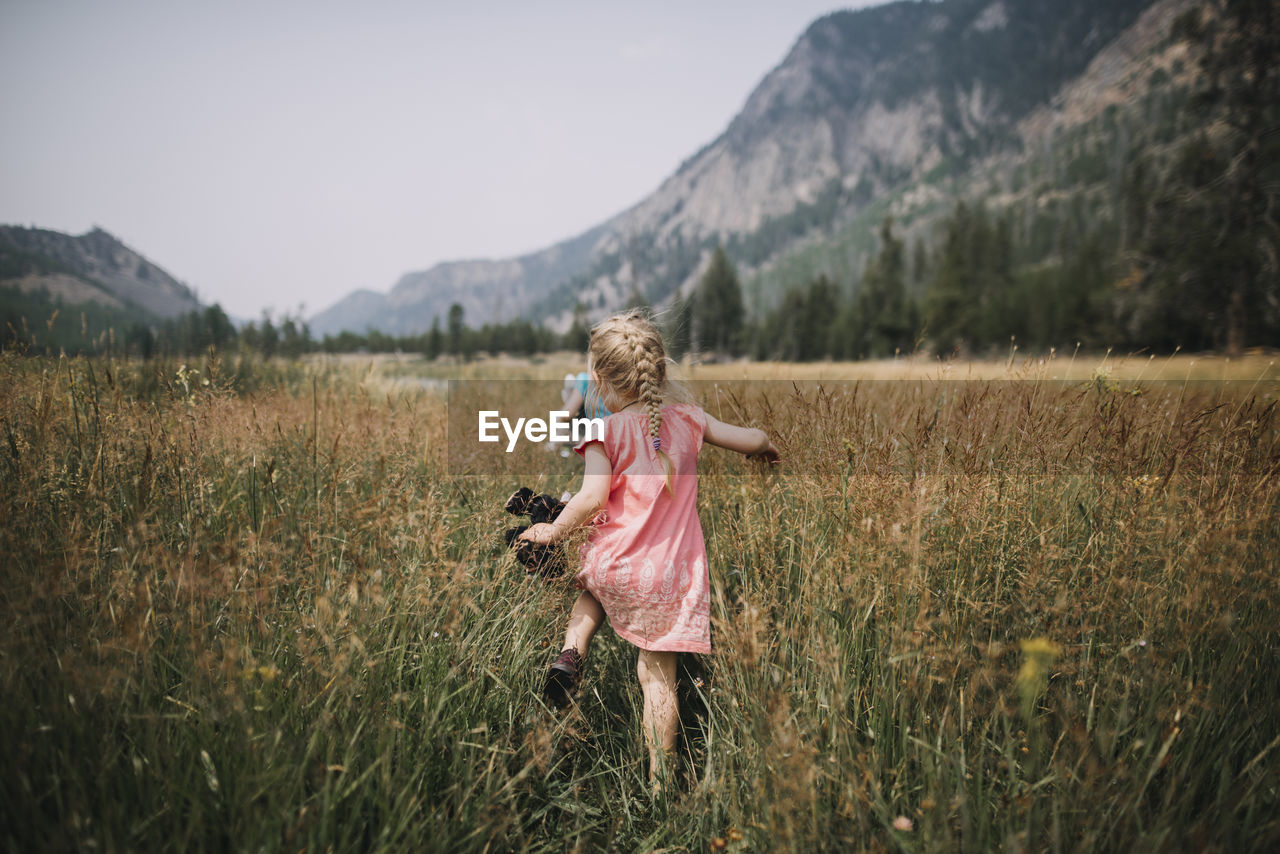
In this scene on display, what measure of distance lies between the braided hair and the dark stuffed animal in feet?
1.77

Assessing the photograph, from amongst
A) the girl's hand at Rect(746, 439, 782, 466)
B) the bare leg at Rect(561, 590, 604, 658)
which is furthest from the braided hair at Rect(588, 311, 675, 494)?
the bare leg at Rect(561, 590, 604, 658)

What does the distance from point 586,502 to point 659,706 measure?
80cm

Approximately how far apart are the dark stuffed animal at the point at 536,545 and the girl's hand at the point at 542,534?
0.03m

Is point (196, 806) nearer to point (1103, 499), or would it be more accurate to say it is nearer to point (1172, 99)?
point (1103, 499)

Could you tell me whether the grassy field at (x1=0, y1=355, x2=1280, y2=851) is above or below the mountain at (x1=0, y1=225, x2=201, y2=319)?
below

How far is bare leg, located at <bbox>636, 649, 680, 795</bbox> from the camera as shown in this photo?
1931 mm

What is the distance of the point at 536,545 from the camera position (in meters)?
2.23

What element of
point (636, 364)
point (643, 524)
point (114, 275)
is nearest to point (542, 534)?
point (643, 524)

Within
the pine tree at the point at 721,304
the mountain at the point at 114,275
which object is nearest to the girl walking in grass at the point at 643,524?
the mountain at the point at 114,275

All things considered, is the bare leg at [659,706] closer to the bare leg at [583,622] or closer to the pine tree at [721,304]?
the bare leg at [583,622]

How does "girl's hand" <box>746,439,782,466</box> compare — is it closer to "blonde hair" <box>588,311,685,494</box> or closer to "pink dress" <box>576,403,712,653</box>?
"pink dress" <box>576,403,712,653</box>

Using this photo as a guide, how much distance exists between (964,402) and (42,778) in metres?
3.24

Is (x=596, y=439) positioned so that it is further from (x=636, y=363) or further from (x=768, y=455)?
(x=768, y=455)

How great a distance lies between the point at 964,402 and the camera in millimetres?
2578
